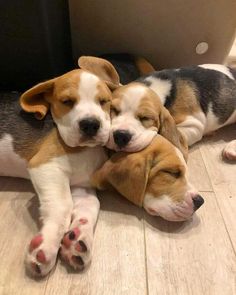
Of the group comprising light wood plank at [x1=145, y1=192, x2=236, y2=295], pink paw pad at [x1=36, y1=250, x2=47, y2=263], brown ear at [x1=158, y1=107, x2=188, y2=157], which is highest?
brown ear at [x1=158, y1=107, x2=188, y2=157]

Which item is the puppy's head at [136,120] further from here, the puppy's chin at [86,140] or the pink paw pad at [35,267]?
the pink paw pad at [35,267]

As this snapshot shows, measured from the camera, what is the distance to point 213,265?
1265 mm

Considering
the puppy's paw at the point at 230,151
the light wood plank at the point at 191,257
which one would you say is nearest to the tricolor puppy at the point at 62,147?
the light wood plank at the point at 191,257

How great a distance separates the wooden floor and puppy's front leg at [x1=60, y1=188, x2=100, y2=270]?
0.05m

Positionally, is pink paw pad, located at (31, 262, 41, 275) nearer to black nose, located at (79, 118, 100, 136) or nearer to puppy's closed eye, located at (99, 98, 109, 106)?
black nose, located at (79, 118, 100, 136)

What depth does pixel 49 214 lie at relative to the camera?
1.30 m

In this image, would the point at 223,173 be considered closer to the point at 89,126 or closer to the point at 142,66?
the point at 89,126

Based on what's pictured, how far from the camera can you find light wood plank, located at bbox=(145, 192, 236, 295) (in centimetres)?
119

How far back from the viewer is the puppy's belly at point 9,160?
150 cm

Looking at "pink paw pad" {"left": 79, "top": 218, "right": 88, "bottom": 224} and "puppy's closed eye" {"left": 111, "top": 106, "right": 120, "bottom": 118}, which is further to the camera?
"puppy's closed eye" {"left": 111, "top": 106, "right": 120, "bottom": 118}

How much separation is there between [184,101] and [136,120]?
A: 1.80 feet

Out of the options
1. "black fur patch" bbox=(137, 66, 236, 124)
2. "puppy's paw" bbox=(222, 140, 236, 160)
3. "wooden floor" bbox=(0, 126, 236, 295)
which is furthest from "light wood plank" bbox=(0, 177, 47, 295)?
"puppy's paw" bbox=(222, 140, 236, 160)

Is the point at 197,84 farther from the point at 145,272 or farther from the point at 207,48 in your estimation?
the point at 145,272

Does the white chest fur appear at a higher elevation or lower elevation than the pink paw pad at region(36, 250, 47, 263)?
higher
